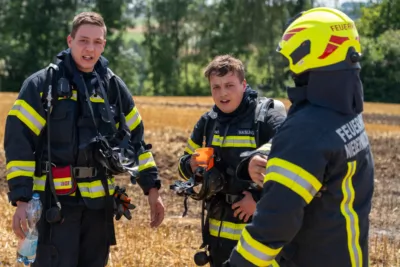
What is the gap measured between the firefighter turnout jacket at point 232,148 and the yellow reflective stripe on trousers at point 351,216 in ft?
5.21

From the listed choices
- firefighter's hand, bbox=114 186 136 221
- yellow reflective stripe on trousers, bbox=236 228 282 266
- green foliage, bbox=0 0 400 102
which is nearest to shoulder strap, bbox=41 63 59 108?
firefighter's hand, bbox=114 186 136 221

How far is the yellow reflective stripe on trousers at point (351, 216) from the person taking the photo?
115 inches

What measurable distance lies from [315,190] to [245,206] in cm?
174

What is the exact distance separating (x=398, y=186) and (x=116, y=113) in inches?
346

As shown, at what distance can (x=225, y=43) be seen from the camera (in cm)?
6203

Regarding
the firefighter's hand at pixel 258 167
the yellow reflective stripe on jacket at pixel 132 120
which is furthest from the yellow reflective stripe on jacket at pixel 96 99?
the firefighter's hand at pixel 258 167

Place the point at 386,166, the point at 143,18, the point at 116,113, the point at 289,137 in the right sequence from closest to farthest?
the point at 289,137 → the point at 116,113 → the point at 386,166 → the point at 143,18

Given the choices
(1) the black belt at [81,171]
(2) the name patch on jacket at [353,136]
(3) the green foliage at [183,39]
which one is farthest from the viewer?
(3) the green foliage at [183,39]

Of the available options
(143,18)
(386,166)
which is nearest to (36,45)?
(143,18)

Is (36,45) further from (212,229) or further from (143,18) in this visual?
(212,229)

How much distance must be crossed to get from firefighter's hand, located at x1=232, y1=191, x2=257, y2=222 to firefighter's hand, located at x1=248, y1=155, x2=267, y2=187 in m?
1.24

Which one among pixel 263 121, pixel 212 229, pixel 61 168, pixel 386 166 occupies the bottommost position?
pixel 386 166

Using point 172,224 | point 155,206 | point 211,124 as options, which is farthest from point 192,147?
point 172,224

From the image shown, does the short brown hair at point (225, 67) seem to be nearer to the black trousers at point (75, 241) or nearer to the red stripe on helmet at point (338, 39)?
the black trousers at point (75, 241)
